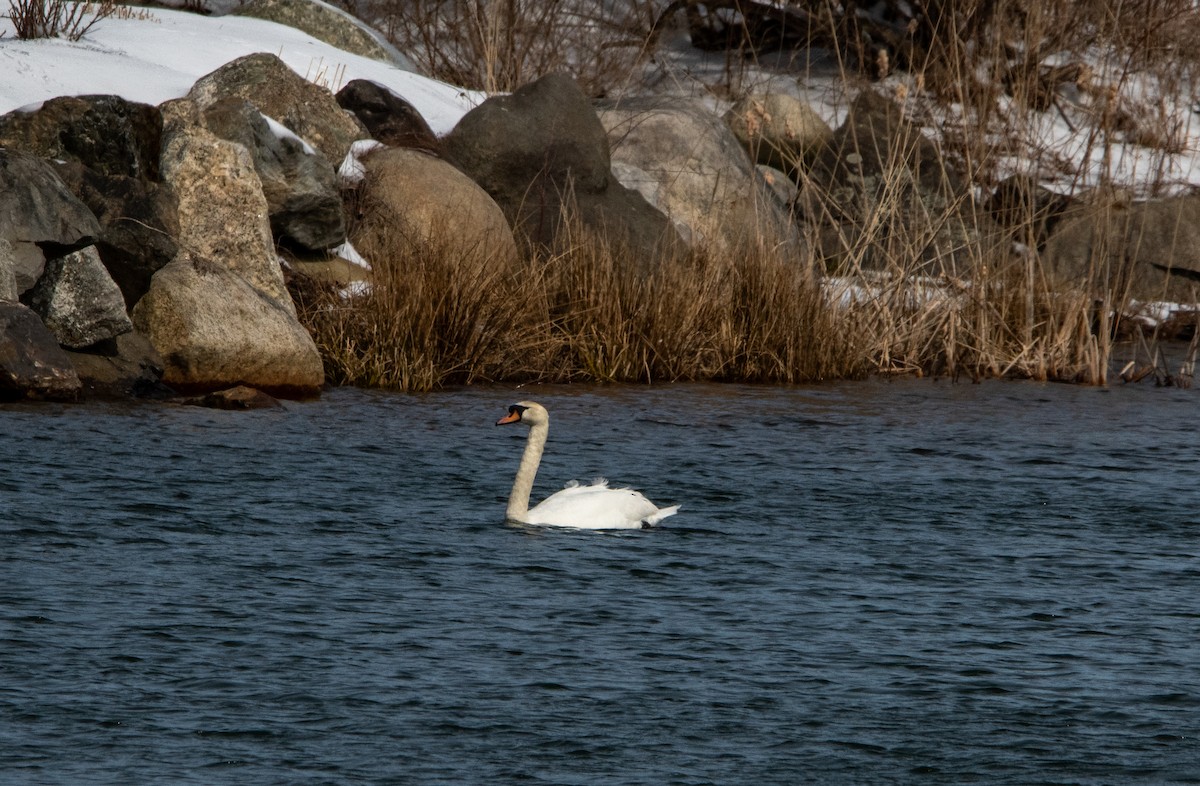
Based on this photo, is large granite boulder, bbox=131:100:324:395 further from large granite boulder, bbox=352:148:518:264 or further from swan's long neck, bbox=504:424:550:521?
swan's long neck, bbox=504:424:550:521

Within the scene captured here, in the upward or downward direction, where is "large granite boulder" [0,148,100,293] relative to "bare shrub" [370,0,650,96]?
downward

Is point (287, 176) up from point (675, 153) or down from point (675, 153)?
down

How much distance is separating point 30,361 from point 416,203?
529 centimetres

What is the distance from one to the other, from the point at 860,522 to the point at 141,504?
12.0ft

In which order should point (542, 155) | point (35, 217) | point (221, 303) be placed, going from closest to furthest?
point (35, 217)
point (221, 303)
point (542, 155)

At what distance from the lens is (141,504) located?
30.5ft

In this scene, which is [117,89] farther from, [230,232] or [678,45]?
[678,45]

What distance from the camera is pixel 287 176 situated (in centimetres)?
1600

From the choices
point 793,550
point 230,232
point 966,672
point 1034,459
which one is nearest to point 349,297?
point 230,232

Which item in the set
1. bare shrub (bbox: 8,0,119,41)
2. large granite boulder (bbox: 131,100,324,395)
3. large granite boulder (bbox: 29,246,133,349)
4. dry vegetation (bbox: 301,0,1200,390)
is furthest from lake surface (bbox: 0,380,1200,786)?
bare shrub (bbox: 8,0,119,41)

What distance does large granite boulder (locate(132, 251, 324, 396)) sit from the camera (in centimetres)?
1384

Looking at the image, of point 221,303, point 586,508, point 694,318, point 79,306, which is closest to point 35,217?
point 79,306

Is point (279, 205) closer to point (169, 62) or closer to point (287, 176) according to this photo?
point (287, 176)

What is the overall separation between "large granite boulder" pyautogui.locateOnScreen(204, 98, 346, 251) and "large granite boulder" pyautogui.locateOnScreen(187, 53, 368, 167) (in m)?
1.47
